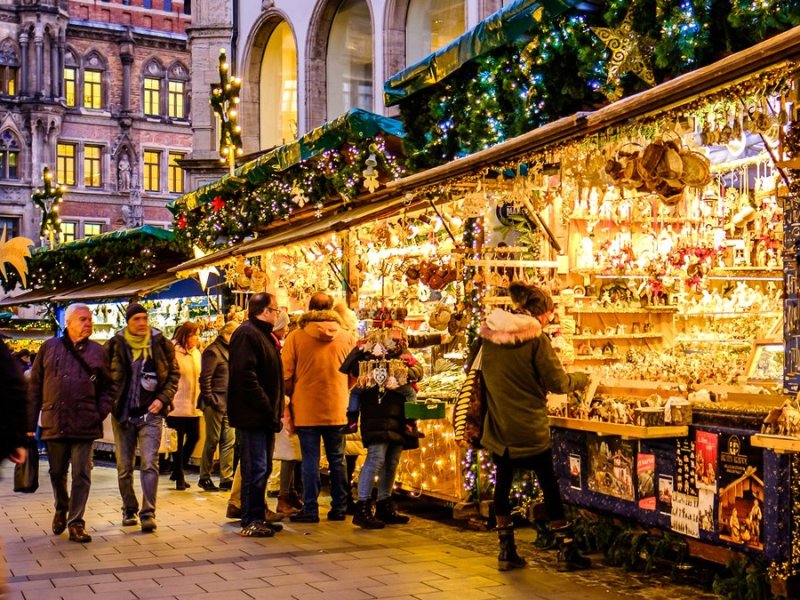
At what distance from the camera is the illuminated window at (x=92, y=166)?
50031 mm

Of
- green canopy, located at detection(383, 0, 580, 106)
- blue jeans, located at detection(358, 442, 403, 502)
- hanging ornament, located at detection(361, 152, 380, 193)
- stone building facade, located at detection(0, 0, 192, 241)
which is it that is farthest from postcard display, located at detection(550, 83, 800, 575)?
stone building facade, located at detection(0, 0, 192, 241)

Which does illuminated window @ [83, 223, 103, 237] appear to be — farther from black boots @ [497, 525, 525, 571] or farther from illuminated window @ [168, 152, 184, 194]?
black boots @ [497, 525, 525, 571]

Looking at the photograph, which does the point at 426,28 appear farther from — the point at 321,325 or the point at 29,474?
the point at 29,474

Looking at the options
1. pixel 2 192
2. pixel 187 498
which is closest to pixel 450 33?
pixel 187 498

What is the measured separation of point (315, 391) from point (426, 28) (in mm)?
9774

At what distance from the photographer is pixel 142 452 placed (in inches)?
365

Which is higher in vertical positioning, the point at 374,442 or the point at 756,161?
the point at 756,161

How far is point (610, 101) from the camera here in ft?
24.6

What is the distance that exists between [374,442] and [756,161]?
3.93 metres

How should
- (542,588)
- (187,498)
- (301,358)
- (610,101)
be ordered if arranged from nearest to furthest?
(542,588), (610,101), (301,358), (187,498)

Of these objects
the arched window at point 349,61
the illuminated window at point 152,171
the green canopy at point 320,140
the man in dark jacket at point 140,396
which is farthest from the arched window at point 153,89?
the man in dark jacket at point 140,396

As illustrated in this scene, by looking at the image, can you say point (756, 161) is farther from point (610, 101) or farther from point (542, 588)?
point (542, 588)

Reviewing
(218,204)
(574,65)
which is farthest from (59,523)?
(218,204)

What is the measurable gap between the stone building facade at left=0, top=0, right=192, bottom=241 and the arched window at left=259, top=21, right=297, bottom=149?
27.1 metres
